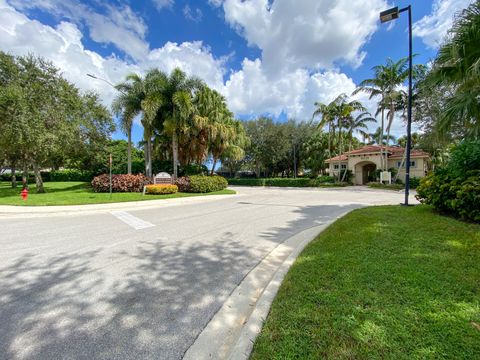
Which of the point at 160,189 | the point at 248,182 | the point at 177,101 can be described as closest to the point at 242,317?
the point at 160,189

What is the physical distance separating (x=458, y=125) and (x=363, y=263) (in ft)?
20.8

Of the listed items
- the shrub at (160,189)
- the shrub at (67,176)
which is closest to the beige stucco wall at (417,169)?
the shrub at (160,189)

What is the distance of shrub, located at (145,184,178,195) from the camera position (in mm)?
15461

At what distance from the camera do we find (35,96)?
13328mm

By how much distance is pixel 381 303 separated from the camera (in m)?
2.44

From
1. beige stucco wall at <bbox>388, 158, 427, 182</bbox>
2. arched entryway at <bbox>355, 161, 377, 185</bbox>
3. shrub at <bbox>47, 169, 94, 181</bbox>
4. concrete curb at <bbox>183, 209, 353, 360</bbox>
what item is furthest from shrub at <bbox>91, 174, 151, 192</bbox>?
beige stucco wall at <bbox>388, 158, 427, 182</bbox>

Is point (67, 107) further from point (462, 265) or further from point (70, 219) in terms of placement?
point (462, 265)

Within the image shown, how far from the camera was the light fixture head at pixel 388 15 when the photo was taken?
7.63 meters

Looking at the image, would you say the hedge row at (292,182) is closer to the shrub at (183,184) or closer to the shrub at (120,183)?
the shrub at (183,184)

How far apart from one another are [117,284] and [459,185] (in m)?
7.53

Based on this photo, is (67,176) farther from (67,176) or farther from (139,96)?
(139,96)

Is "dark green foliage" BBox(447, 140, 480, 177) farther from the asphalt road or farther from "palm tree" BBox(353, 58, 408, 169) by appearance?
"palm tree" BBox(353, 58, 408, 169)

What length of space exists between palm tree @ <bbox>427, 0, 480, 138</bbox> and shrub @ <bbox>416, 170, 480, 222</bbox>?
141 centimetres

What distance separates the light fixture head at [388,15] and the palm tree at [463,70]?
234 centimetres
